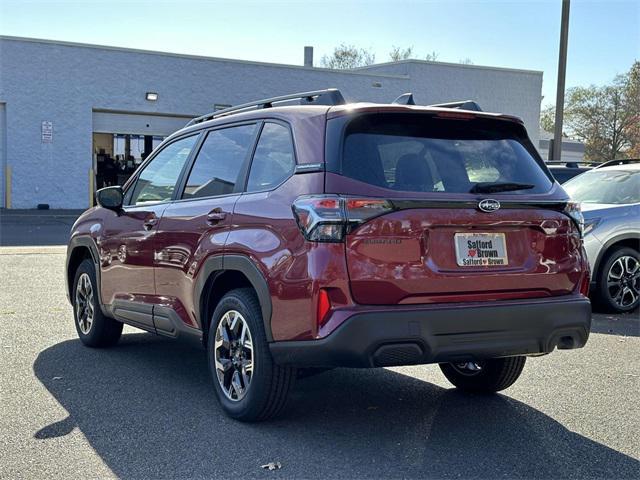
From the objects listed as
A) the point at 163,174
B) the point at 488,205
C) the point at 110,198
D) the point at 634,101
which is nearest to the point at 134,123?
the point at 110,198

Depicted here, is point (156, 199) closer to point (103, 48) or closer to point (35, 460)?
point (35, 460)

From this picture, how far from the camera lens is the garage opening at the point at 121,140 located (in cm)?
2856

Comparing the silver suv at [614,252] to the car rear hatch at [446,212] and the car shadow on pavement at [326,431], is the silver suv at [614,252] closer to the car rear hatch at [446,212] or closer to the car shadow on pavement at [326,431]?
the car shadow on pavement at [326,431]

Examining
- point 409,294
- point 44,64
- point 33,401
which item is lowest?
point 33,401

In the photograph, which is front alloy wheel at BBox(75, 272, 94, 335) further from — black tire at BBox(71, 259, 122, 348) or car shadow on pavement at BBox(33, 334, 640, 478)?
car shadow on pavement at BBox(33, 334, 640, 478)

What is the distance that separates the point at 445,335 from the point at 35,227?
19.0 m

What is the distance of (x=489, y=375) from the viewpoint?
5480 millimetres

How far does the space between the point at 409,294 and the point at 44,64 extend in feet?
84.2

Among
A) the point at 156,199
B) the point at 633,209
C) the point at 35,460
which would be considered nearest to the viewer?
the point at 35,460

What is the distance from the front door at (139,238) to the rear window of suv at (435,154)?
1898 millimetres

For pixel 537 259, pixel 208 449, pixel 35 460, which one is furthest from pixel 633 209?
pixel 35 460

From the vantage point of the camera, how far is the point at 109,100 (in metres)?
28.2

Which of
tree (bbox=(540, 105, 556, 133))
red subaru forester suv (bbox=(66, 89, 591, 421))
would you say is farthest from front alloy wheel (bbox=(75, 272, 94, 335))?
tree (bbox=(540, 105, 556, 133))

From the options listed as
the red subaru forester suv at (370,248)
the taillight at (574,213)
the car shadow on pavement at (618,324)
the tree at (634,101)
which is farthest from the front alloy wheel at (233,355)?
the tree at (634,101)
